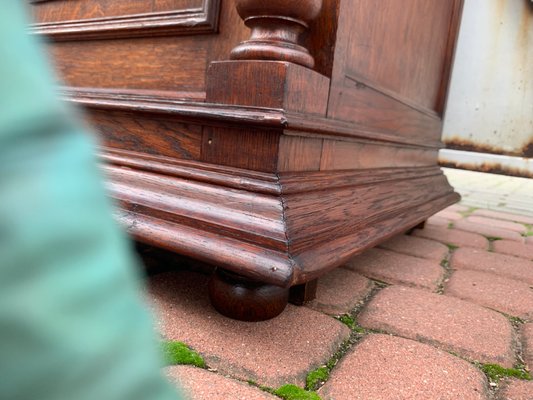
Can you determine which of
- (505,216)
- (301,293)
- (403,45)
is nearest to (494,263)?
(403,45)

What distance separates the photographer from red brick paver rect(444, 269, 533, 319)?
112 cm

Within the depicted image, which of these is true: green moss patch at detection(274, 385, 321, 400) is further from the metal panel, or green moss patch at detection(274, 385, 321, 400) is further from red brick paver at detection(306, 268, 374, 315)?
the metal panel

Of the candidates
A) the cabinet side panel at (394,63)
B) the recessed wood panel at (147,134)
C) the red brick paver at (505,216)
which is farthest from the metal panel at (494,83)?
the recessed wood panel at (147,134)

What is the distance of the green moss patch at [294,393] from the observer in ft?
2.14

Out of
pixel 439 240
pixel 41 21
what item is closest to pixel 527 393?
pixel 439 240

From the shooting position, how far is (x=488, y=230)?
2176 mm

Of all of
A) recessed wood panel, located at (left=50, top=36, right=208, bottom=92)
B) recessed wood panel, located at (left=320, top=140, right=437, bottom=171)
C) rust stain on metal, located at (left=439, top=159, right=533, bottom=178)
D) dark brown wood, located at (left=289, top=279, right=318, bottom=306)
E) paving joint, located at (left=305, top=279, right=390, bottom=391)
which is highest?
recessed wood panel, located at (left=50, top=36, right=208, bottom=92)

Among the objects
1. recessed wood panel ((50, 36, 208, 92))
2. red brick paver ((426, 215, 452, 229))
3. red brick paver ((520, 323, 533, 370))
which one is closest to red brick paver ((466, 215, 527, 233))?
red brick paver ((426, 215, 452, 229))

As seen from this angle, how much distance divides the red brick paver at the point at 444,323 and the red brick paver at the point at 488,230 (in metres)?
1.11

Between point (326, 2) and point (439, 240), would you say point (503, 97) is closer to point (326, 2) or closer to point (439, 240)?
point (439, 240)

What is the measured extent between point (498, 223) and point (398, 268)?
1.37 metres

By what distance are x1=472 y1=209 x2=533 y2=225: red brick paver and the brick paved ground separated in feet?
4.36

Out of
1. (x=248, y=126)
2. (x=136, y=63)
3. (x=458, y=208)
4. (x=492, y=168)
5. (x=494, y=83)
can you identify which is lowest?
(x=458, y=208)

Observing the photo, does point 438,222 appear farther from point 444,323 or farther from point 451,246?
point 444,323
